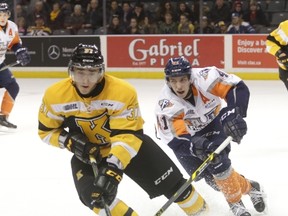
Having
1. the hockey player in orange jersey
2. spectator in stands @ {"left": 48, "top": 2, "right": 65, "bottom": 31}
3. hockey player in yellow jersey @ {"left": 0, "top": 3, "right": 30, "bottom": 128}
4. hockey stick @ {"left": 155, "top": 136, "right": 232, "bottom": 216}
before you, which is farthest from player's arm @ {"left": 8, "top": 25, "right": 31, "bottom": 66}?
spectator in stands @ {"left": 48, "top": 2, "right": 65, "bottom": 31}

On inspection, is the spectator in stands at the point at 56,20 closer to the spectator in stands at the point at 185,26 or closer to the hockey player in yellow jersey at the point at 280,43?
the spectator in stands at the point at 185,26

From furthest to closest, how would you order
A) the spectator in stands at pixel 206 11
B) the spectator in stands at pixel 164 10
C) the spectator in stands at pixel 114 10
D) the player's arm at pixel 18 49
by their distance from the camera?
the spectator in stands at pixel 114 10
the spectator in stands at pixel 164 10
the spectator in stands at pixel 206 11
the player's arm at pixel 18 49

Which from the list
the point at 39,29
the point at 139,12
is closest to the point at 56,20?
the point at 39,29

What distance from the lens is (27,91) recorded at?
9695 millimetres

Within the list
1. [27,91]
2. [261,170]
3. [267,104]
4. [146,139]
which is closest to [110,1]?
[27,91]

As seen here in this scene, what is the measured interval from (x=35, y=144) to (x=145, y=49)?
507 cm

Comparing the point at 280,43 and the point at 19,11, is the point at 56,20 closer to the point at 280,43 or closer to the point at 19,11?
the point at 19,11

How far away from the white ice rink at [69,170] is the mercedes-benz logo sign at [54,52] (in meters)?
3.25

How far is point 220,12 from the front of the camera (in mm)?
11164

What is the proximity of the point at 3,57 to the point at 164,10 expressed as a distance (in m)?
4.66

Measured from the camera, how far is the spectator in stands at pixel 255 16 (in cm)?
1092

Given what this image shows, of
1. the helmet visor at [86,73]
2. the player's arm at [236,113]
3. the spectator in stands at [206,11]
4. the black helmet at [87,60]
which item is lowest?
the player's arm at [236,113]

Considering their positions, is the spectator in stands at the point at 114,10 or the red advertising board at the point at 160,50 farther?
the spectator in stands at the point at 114,10

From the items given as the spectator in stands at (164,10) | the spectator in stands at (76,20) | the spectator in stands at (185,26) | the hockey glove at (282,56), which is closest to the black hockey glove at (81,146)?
the hockey glove at (282,56)
